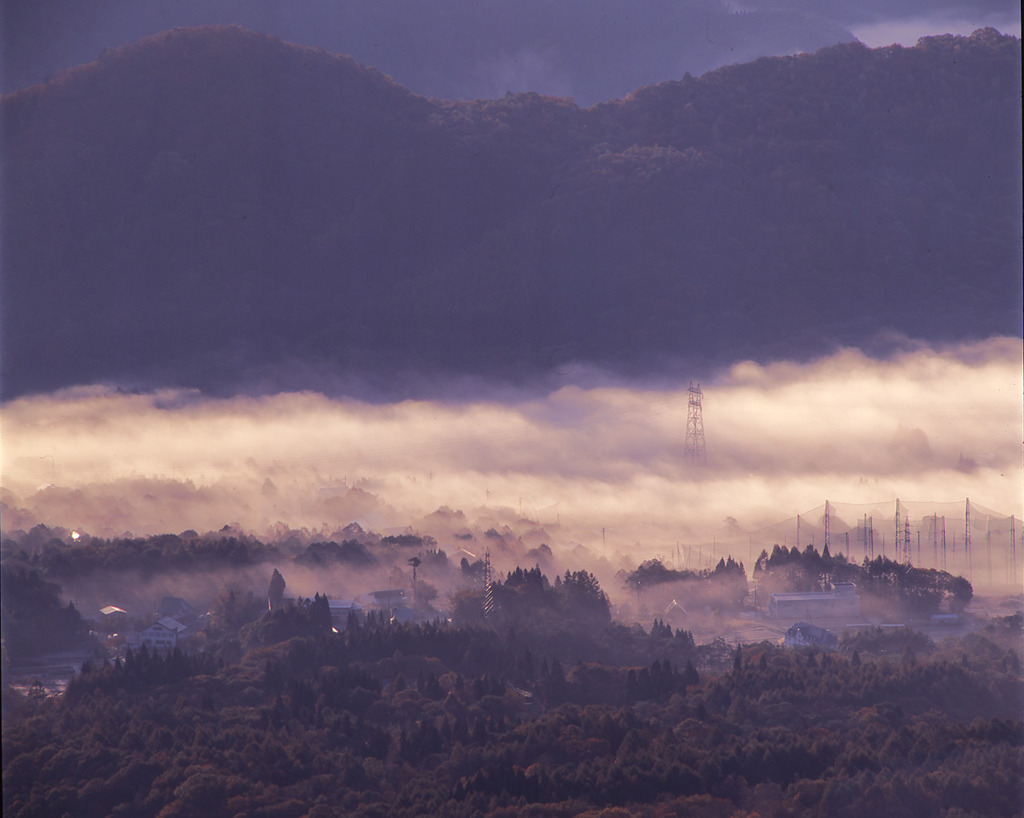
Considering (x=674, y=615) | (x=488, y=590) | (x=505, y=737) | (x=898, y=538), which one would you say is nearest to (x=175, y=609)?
(x=488, y=590)

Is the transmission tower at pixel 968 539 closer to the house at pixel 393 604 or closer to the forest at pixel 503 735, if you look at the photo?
the forest at pixel 503 735

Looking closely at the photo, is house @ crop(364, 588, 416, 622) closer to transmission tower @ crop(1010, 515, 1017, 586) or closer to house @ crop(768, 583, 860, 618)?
house @ crop(768, 583, 860, 618)

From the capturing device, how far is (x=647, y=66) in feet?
434

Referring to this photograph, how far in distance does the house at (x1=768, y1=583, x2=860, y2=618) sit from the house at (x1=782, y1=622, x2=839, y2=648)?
2942 millimetres

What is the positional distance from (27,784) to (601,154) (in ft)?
254

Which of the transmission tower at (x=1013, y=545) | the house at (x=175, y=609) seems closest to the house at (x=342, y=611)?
the house at (x=175, y=609)

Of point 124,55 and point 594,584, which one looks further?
point 124,55

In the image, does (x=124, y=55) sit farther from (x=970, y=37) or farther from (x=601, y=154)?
(x=970, y=37)

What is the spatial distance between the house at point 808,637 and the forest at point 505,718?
81 cm

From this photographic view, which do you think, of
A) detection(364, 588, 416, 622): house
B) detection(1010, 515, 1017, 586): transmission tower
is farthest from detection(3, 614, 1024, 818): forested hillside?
detection(1010, 515, 1017, 586): transmission tower

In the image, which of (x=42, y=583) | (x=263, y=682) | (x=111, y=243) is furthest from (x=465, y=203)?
(x=263, y=682)

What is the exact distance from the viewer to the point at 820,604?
6034 cm

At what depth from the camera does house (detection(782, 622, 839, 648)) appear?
5568 centimetres

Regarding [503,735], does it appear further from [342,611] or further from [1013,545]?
[1013,545]
